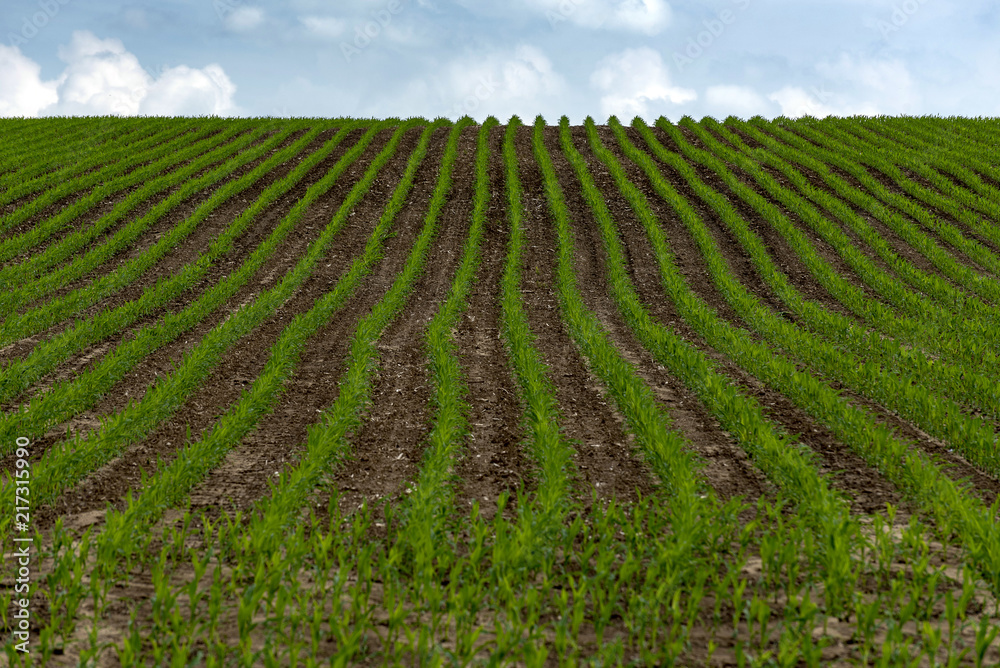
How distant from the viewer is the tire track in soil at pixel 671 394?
6.36 metres

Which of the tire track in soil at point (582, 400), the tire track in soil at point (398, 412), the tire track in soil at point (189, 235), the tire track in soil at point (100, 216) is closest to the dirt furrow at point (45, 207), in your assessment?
the tire track in soil at point (100, 216)

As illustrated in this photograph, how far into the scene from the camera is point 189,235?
57.4 ft

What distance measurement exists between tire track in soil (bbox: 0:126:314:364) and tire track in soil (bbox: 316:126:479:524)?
226 inches

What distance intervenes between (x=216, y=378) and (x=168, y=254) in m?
8.38

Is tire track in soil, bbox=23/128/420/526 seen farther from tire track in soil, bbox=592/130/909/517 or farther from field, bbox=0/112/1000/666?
tire track in soil, bbox=592/130/909/517

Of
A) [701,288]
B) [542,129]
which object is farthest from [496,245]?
[542,129]

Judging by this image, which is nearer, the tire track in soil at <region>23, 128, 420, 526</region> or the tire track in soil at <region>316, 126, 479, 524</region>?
the tire track in soil at <region>23, 128, 420, 526</region>

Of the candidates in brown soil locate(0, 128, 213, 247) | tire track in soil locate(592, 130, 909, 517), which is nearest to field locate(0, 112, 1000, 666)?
tire track in soil locate(592, 130, 909, 517)

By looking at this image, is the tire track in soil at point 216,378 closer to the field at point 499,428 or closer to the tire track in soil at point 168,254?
the field at point 499,428

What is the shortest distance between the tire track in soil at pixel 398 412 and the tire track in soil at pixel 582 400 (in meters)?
1.80

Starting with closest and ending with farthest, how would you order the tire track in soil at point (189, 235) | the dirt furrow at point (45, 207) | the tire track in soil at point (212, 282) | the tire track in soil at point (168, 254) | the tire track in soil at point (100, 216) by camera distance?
the tire track in soil at point (212, 282)
the tire track in soil at point (168, 254)
the tire track in soil at point (189, 235)
the tire track in soil at point (100, 216)
the dirt furrow at point (45, 207)

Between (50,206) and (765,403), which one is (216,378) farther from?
(50,206)

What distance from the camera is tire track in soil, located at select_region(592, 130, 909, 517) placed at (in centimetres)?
607

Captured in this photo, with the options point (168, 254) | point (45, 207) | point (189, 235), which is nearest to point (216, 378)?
point (168, 254)
